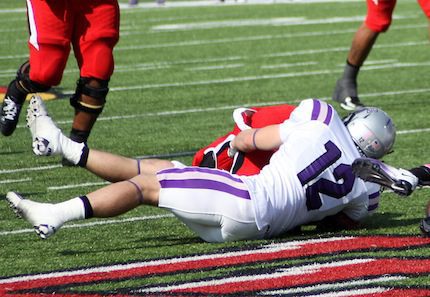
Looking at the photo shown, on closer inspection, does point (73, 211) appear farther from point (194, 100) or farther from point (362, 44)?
point (194, 100)

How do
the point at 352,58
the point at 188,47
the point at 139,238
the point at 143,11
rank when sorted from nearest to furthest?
1. the point at 139,238
2. the point at 352,58
3. the point at 188,47
4. the point at 143,11

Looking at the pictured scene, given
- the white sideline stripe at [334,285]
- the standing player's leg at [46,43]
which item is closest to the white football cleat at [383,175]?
the white sideline stripe at [334,285]

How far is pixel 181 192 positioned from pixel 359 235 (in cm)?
87

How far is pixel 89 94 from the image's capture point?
7.29 meters

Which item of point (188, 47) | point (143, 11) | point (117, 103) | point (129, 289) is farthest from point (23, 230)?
point (143, 11)

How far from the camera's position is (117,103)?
10.7m

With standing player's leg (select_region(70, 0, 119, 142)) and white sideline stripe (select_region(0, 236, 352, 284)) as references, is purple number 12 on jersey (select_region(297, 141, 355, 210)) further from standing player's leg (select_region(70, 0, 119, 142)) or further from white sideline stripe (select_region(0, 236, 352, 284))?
standing player's leg (select_region(70, 0, 119, 142))

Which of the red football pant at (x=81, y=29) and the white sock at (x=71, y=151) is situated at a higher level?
the white sock at (x=71, y=151)

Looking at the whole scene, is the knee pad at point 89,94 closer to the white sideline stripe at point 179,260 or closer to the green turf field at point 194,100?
the green turf field at point 194,100

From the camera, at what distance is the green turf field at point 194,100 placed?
17.9 feet

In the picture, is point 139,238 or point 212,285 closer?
point 212,285

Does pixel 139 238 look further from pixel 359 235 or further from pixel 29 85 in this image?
pixel 29 85

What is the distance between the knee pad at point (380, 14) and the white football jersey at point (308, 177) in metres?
4.28

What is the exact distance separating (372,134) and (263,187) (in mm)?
630
